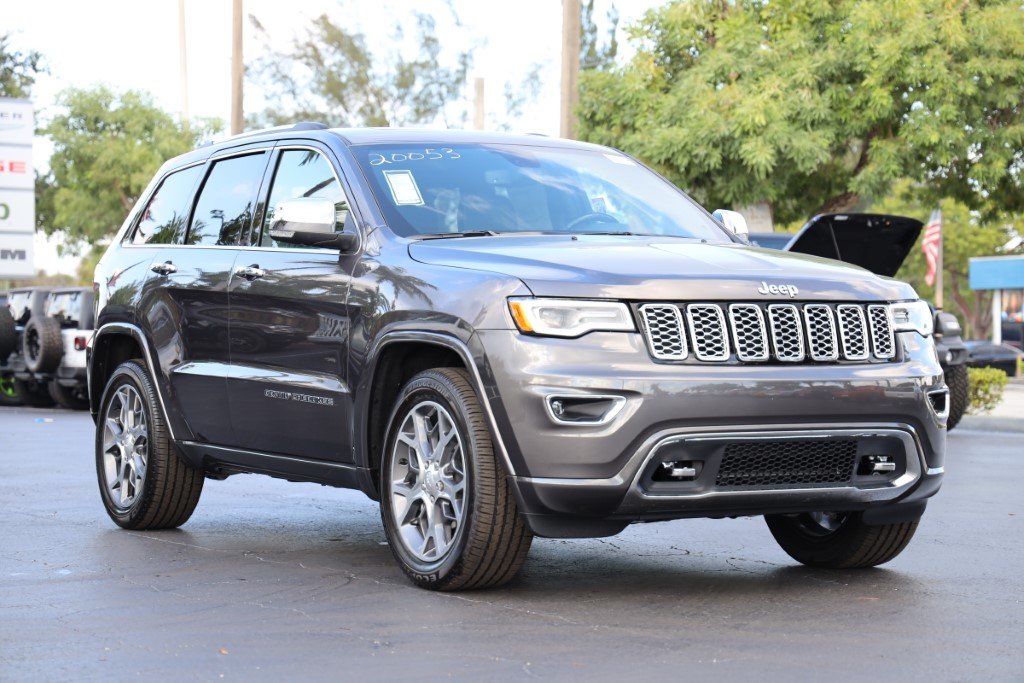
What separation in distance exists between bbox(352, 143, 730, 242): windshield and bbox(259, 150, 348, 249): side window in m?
0.19

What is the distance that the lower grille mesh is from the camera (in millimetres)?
5855

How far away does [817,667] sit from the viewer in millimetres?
4992

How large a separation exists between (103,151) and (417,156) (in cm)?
4722

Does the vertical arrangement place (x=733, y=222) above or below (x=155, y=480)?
above

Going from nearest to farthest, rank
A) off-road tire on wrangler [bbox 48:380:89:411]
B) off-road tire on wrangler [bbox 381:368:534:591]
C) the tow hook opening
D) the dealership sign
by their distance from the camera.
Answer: the tow hook opening < off-road tire on wrangler [bbox 381:368:534:591] < off-road tire on wrangler [bbox 48:380:89:411] < the dealership sign

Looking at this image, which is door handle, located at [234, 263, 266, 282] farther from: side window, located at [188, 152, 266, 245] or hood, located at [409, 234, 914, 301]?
Answer: hood, located at [409, 234, 914, 301]

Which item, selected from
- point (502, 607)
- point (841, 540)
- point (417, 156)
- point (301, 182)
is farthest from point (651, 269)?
point (301, 182)

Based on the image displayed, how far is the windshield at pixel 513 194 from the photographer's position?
6.84 metres

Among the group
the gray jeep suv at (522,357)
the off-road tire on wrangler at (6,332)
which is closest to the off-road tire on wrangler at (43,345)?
the off-road tire on wrangler at (6,332)

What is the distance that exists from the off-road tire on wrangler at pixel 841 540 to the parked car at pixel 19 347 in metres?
16.7

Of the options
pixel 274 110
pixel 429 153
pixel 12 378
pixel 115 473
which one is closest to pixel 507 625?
pixel 429 153

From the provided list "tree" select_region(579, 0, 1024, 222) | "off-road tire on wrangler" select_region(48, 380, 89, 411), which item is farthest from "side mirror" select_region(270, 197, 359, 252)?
"tree" select_region(579, 0, 1024, 222)

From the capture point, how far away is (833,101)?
79.5ft

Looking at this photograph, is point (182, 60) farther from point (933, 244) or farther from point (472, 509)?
point (472, 509)
